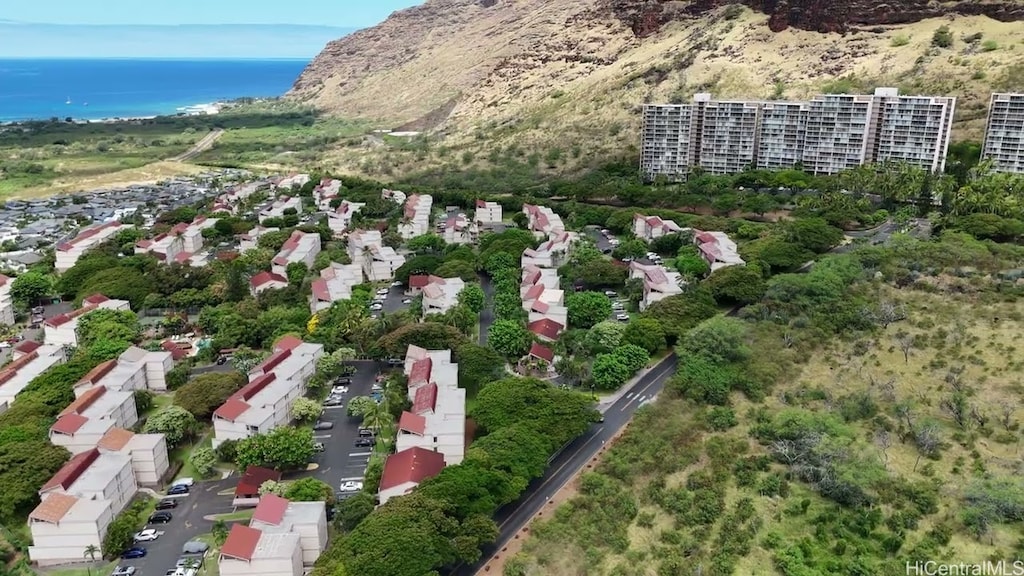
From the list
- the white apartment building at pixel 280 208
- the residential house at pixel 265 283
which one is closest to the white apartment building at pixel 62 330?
the residential house at pixel 265 283

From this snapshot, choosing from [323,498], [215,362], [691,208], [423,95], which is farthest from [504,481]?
[423,95]

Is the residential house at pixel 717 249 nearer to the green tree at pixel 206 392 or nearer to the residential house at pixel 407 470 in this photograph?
the residential house at pixel 407 470

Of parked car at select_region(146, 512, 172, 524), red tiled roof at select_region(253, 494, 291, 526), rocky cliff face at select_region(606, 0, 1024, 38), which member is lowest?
parked car at select_region(146, 512, 172, 524)

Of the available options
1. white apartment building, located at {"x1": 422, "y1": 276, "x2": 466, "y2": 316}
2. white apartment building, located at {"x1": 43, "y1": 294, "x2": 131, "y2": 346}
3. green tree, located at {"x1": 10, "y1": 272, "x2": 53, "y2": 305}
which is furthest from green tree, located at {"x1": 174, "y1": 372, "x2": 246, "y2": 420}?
green tree, located at {"x1": 10, "y1": 272, "x2": 53, "y2": 305}

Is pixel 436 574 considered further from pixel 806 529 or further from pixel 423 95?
pixel 423 95

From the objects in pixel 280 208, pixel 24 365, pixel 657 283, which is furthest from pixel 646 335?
pixel 280 208

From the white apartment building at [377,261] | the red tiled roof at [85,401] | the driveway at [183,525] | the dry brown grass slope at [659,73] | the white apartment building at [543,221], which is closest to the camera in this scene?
the driveway at [183,525]

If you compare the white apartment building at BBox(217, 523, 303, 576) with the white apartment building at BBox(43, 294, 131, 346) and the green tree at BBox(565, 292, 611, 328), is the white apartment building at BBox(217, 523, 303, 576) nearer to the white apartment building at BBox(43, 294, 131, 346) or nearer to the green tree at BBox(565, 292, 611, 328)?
the green tree at BBox(565, 292, 611, 328)
